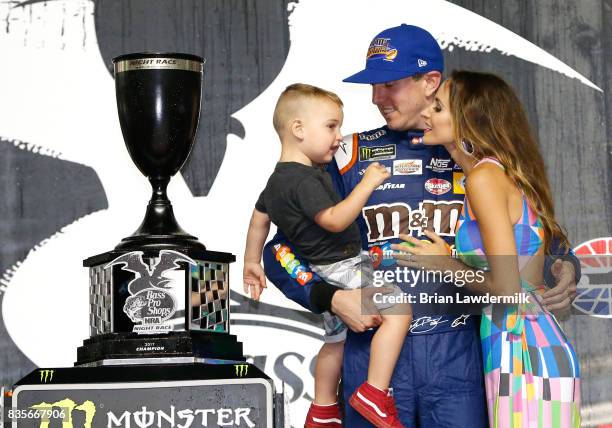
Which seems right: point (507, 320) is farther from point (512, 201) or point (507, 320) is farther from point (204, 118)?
point (204, 118)

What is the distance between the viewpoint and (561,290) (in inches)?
116

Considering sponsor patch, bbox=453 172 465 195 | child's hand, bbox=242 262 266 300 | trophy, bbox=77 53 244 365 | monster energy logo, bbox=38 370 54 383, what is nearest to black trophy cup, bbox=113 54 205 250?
trophy, bbox=77 53 244 365

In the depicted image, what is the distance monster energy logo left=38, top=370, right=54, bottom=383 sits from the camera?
9.75 ft

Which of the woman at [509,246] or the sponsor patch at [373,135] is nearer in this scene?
the woman at [509,246]

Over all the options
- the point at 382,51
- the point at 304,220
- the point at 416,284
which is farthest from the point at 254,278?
the point at 382,51

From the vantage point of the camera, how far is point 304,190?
10.2 feet

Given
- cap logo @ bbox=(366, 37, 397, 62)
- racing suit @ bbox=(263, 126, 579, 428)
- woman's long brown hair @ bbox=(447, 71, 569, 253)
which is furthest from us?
cap logo @ bbox=(366, 37, 397, 62)

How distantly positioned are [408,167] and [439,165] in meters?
0.09

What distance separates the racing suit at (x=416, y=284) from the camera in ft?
9.71

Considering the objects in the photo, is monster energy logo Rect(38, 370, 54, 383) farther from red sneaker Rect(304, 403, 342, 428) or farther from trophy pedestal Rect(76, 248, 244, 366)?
red sneaker Rect(304, 403, 342, 428)

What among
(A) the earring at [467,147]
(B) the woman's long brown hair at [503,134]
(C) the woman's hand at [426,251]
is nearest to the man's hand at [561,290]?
(B) the woman's long brown hair at [503,134]

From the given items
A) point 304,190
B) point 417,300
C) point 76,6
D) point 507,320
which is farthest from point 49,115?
point 507,320

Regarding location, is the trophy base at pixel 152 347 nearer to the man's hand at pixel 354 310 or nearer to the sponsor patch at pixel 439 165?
the man's hand at pixel 354 310

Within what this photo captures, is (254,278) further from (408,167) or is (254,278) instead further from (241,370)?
(408,167)
